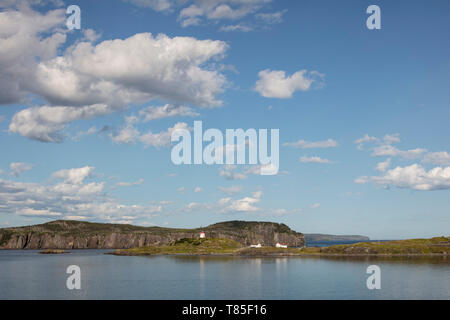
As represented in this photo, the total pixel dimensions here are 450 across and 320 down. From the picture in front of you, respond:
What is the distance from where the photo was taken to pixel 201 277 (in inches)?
4643

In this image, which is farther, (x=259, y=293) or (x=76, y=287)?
(x=76, y=287)

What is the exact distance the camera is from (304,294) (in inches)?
3337
